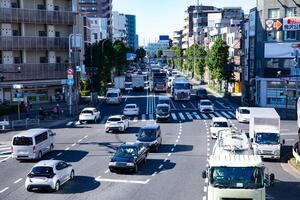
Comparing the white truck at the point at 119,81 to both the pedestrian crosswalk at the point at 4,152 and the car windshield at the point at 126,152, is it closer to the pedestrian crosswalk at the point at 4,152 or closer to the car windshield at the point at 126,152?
the pedestrian crosswalk at the point at 4,152

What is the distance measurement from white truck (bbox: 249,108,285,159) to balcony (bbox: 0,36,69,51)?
38315mm

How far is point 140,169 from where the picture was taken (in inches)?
1118

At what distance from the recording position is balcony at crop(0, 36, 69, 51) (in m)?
61.4

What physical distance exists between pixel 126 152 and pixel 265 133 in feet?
32.7

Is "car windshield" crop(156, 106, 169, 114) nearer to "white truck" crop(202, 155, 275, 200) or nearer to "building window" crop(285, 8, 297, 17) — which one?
"building window" crop(285, 8, 297, 17)

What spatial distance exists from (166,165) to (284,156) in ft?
28.7

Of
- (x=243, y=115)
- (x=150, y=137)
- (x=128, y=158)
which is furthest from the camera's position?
(x=243, y=115)

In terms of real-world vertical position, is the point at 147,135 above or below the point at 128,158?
above

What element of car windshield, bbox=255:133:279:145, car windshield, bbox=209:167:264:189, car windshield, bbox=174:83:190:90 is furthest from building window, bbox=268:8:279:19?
car windshield, bbox=209:167:264:189

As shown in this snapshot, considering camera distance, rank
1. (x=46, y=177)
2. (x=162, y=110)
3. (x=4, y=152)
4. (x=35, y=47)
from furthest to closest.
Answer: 1. (x=35, y=47)
2. (x=162, y=110)
3. (x=4, y=152)
4. (x=46, y=177)

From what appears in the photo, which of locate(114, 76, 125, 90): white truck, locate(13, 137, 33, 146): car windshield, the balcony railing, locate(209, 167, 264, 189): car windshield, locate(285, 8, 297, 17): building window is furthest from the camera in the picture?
locate(114, 76, 125, 90): white truck

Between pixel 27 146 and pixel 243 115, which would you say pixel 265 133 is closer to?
pixel 27 146

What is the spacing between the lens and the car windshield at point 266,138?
30891mm

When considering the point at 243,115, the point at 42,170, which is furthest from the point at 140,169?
the point at 243,115
